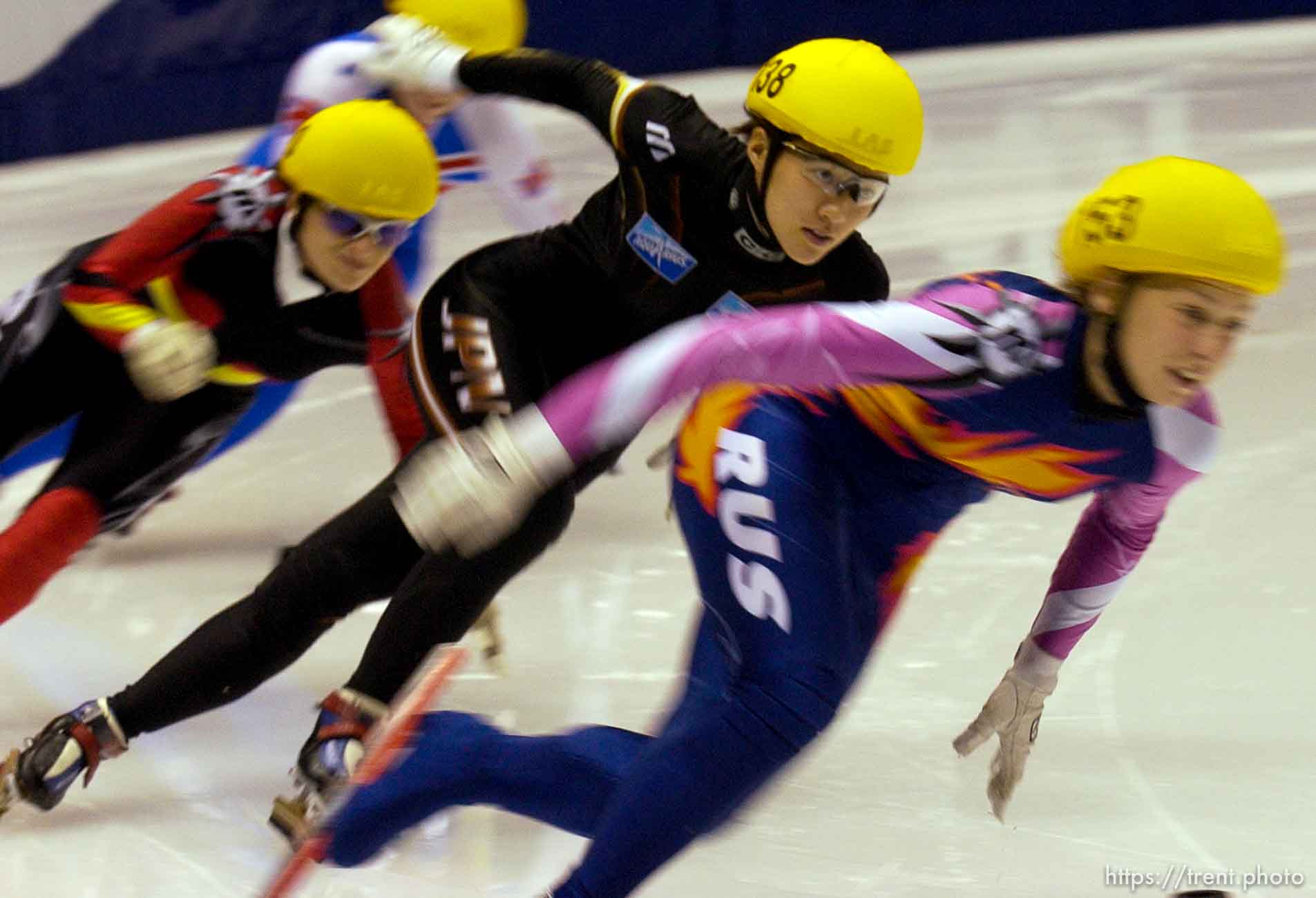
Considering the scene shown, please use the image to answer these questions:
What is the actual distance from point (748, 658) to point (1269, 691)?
4.14 feet

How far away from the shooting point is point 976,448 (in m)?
1.97

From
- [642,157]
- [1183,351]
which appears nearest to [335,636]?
[642,157]

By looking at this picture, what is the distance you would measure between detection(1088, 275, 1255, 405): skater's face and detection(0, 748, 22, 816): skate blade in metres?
1.65

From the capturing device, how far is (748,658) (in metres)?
1.94

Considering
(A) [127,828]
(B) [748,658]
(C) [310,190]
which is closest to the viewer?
(B) [748,658]

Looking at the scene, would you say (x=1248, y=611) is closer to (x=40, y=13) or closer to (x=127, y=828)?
(x=127, y=828)

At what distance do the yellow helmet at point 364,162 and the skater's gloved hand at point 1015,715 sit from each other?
3.88ft

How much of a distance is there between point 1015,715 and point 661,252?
0.95 m

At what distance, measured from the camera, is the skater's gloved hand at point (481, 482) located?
1699 millimetres

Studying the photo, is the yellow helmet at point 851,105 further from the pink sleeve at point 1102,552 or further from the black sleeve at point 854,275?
the pink sleeve at point 1102,552

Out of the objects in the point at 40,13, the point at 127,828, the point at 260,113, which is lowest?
the point at 260,113

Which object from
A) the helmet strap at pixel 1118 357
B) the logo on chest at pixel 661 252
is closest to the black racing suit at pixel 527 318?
the logo on chest at pixel 661 252

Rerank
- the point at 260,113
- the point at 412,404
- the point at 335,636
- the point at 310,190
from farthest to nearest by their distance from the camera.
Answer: the point at 260,113 → the point at 335,636 → the point at 412,404 → the point at 310,190

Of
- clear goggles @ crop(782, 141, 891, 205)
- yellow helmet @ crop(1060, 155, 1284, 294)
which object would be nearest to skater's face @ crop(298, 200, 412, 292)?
clear goggles @ crop(782, 141, 891, 205)
